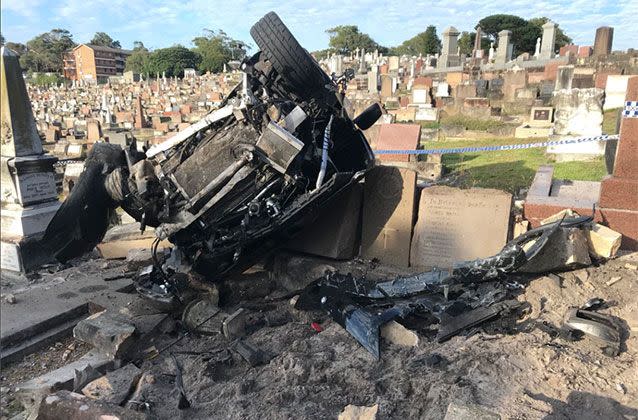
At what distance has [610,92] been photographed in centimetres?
1519

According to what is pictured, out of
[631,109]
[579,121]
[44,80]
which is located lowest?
[579,121]

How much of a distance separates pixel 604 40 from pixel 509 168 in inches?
812

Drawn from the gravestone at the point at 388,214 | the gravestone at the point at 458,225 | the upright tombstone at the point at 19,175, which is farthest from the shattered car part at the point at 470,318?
the upright tombstone at the point at 19,175

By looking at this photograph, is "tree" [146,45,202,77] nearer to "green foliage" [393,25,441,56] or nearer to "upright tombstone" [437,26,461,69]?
"green foliage" [393,25,441,56]

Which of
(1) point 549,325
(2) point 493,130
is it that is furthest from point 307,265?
(2) point 493,130

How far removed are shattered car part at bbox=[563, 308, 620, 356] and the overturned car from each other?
2309mm

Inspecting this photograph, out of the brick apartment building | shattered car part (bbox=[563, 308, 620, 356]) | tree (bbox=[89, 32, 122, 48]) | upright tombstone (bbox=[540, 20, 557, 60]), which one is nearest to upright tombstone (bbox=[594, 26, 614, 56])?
upright tombstone (bbox=[540, 20, 557, 60])

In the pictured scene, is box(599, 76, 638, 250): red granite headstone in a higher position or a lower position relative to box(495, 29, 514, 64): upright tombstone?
lower

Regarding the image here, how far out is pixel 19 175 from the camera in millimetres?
6129

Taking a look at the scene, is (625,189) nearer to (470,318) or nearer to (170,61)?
(470,318)

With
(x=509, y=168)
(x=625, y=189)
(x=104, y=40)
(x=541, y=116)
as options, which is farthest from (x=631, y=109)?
(x=104, y=40)

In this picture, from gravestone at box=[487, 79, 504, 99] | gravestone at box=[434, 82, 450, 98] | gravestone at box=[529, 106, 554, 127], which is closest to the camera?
gravestone at box=[529, 106, 554, 127]

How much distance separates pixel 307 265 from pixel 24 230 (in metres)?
3.92

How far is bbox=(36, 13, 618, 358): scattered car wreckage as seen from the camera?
416cm
